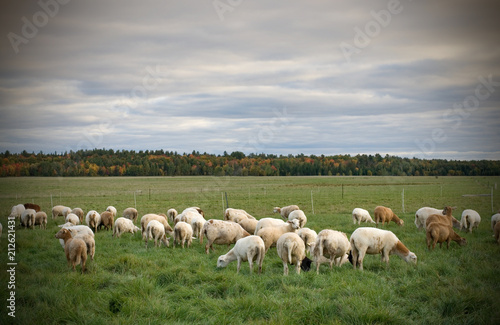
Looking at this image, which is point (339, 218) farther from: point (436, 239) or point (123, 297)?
point (123, 297)

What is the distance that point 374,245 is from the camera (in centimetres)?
1195

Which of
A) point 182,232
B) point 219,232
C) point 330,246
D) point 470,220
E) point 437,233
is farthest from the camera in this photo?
point 470,220

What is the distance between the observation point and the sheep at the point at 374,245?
1175 cm

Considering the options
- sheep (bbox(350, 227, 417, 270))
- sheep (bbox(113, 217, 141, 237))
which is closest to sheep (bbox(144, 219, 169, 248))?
sheep (bbox(113, 217, 141, 237))

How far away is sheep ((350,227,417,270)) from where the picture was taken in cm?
1175

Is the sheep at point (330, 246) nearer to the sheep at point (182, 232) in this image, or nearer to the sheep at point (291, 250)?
the sheep at point (291, 250)

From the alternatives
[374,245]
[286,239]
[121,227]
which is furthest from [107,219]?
[374,245]

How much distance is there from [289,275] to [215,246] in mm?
6749

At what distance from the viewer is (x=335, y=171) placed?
13538cm

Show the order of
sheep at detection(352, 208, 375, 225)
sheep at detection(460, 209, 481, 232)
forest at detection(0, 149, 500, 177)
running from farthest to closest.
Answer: forest at detection(0, 149, 500, 177) < sheep at detection(352, 208, 375, 225) < sheep at detection(460, 209, 481, 232)

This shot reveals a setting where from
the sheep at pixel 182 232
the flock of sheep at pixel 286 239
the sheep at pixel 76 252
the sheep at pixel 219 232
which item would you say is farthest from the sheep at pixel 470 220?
the sheep at pixel 76 252

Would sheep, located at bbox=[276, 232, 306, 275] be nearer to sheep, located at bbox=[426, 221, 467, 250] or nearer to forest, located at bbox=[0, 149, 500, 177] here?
sheep, located at bbox=[426, 221, 467, 250]

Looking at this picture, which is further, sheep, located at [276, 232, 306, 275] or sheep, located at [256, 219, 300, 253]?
sheep, located at [256, 219, 300, 253]

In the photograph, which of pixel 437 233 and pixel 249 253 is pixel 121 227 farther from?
pixel 437 233
